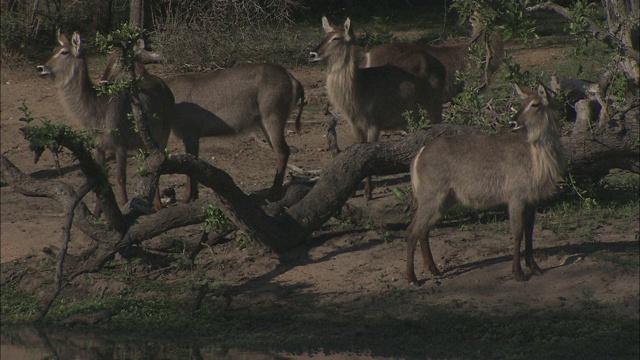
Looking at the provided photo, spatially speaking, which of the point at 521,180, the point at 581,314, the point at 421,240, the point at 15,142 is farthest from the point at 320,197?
the point at 15,142

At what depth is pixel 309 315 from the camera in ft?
20.8

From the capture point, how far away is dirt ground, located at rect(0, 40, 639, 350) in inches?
241

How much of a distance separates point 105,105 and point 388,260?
327 cm

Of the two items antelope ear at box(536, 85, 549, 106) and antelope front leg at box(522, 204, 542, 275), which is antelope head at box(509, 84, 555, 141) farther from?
antelope front leg at box(522, 204, 542, 275)

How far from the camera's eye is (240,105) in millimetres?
8867

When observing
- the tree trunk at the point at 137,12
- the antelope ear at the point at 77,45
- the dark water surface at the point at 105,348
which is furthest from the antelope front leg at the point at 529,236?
the tree trunk at the point at 137,12

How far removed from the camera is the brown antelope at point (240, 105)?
28.8 ft

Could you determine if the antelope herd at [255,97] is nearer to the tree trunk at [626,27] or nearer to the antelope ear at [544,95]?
the tree trunk at [626,27]

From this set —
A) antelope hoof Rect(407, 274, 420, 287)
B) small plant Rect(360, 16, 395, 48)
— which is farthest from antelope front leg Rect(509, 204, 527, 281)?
small plant Rect(360, 16, 395, 48)

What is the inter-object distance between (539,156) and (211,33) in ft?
21.9

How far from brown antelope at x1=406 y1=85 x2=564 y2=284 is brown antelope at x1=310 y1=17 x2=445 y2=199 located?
2078 mm

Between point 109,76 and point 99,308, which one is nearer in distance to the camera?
point 99,308

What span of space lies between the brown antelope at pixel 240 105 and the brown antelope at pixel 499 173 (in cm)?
249

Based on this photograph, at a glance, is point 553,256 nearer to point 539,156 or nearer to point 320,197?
point 539,156
